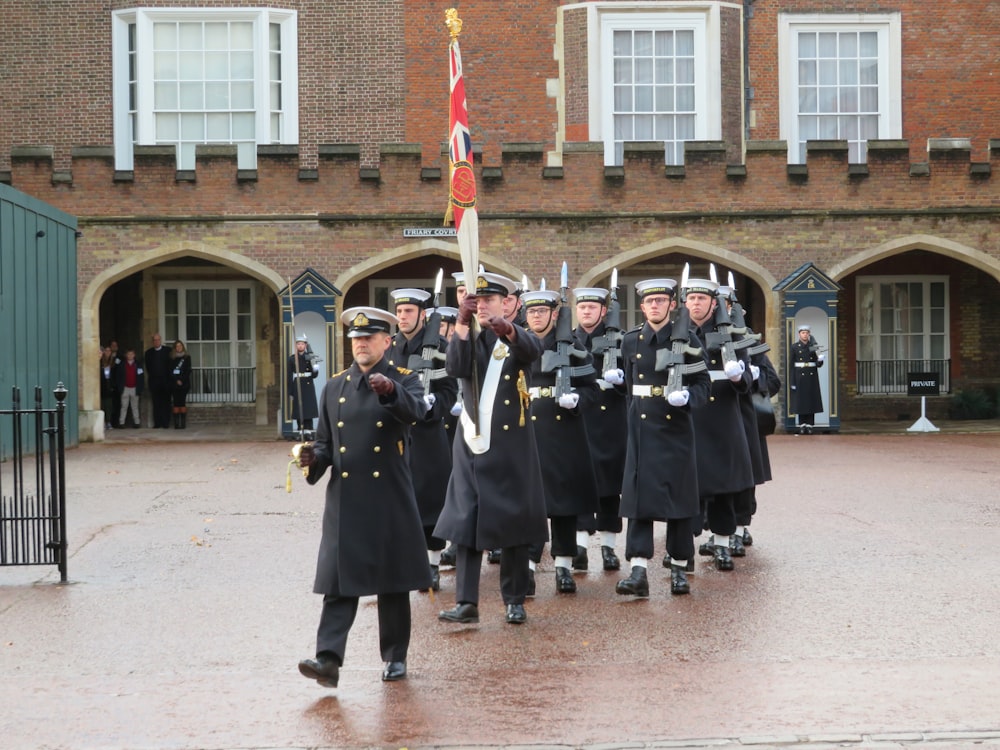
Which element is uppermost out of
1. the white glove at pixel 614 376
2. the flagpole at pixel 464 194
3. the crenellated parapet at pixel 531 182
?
the crenellated parapet at pixel 531 182

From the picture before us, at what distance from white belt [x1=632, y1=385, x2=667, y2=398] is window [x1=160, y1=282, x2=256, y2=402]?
19051 millimetres

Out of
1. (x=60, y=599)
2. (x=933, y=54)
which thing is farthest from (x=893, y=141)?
(x=60, y=599)

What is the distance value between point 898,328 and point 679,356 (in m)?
20.0

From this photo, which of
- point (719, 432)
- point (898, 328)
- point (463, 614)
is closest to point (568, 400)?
point (719, 432)

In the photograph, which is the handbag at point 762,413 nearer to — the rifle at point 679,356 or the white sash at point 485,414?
the rifle at point 679,356

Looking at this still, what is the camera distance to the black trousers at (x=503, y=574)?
815cm

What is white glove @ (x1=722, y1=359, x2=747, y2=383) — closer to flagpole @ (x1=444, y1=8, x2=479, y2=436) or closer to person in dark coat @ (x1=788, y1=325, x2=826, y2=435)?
flagpole @ (x1=444, y1=8, x2=479, y2=436)

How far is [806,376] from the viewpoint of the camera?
2384cm

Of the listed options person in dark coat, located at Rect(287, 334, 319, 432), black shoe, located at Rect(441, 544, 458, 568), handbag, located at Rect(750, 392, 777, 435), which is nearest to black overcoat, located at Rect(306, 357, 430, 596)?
black shoe, located at Rect(441, 544, 458, 568)

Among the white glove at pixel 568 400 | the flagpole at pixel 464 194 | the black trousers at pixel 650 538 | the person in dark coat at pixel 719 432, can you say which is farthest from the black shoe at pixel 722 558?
the flagpole at pixel 464 194

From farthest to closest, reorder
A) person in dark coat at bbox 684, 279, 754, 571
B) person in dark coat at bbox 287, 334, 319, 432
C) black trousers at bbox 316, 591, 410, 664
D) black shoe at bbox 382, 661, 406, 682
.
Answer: person in dark coat at bbox 287, 334, 319, 432, person in dark coat at bbox 684, 279, 754, 571, black shoe at bbox 382, 661, 406, 682, black trousers at bbox 316, 591, 410, 664

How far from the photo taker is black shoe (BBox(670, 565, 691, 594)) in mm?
9039

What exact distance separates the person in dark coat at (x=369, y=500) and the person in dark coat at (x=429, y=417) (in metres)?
2.36

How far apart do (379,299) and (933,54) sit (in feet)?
37.1
